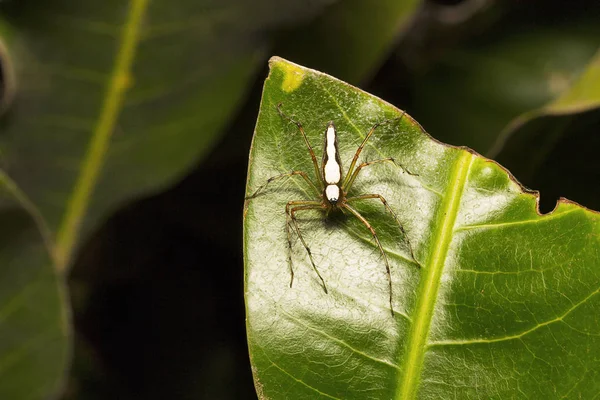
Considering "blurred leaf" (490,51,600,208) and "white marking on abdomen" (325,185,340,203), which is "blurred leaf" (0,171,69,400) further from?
"blurred leaf" (490,51,600,208)

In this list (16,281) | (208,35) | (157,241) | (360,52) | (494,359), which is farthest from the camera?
(157,241)

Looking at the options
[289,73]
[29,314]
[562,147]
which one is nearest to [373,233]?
[289,73]

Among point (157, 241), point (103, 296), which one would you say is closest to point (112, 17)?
point (157, 241)

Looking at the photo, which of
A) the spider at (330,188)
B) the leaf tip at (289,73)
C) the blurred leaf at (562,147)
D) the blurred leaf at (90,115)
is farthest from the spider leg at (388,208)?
the blurred leaf at (90,115)

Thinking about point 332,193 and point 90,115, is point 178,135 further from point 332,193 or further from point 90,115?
point 332,193

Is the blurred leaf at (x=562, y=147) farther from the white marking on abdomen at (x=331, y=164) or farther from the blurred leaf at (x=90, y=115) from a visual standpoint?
the blurred leaf at (x=90, y=115)

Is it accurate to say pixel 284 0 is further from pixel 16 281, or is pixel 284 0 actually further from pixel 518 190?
pixel 16 281
